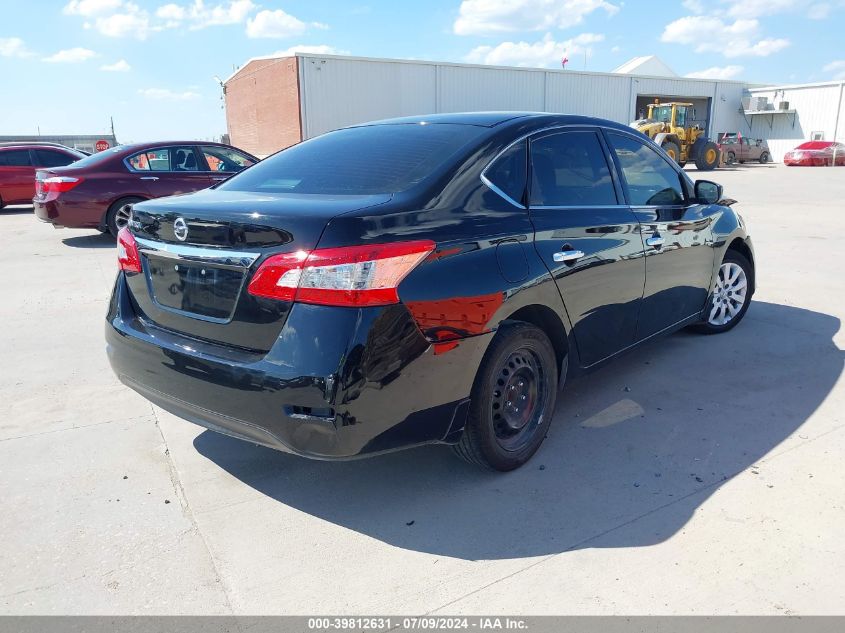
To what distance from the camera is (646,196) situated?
410 cm

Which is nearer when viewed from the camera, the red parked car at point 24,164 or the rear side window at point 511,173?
the rear side window at point 511,173

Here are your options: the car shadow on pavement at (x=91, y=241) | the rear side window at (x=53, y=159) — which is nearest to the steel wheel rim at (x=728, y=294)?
the car shadow on pavement at (x=91, y=241)

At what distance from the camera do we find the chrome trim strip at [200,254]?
253 centimetres

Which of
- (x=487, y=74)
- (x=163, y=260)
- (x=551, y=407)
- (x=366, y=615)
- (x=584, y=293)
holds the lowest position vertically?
(x=366, y=615)

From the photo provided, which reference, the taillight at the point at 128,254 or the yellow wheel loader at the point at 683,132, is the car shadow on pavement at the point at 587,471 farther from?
the yellow wheel loader at the point at 683,132

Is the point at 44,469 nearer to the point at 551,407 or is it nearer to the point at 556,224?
the point at 551,407

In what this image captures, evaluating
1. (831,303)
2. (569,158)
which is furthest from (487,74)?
(569,158)

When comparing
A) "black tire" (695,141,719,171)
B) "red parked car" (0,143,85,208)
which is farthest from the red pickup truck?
"red parked car" (0,143,85,208)

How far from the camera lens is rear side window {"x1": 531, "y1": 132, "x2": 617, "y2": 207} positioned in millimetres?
3328

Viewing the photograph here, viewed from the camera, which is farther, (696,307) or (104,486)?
(696,307)

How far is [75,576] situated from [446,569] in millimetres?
1419

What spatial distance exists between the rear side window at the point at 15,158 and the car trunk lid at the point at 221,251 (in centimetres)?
1408

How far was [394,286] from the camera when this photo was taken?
245 cm
